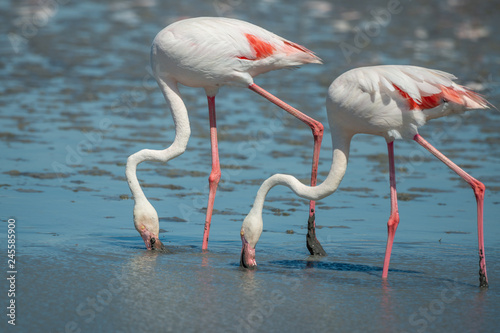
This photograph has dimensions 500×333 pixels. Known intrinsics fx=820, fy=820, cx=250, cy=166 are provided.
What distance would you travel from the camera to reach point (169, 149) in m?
6.79

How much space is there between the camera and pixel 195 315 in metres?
4.93

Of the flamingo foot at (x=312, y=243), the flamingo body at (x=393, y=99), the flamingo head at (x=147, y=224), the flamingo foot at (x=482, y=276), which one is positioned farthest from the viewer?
the flamingo foot at (x=312, y=243)

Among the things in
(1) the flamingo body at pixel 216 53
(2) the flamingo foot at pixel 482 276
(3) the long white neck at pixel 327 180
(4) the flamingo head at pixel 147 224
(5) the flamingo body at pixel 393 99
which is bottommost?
(2) the flamingo foot at pixel 482 276

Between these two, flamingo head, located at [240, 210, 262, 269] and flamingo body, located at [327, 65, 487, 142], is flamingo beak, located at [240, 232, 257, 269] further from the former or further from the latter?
flamingo body, located at [327, 65, 487, 142]

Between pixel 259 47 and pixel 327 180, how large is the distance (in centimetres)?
149

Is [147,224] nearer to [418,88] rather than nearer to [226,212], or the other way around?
[226,212]

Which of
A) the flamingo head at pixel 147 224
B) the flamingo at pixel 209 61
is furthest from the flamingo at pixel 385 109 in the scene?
the flamingo head at pixel 147 224

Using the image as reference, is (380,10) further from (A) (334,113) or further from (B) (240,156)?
(A) (334,113)

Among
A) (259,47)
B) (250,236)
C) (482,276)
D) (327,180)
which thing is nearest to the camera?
(482,276)

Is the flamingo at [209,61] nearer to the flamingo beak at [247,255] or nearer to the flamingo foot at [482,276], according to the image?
the flamingo beak at [247,255]

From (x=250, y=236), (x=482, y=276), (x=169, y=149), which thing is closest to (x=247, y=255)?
(x=250, y=236)

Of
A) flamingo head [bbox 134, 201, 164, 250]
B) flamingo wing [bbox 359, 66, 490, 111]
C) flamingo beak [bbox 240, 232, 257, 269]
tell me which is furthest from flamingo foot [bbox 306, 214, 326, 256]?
flamingo wing [bbox 359, 66, 490, 111]

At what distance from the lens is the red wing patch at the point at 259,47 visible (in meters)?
6.96

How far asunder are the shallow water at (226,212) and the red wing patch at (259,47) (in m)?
1.51
